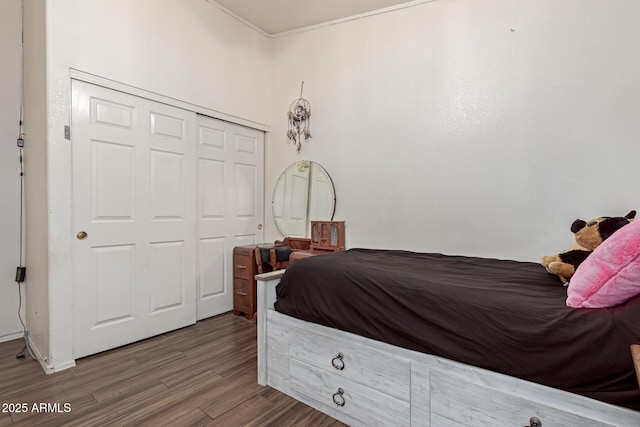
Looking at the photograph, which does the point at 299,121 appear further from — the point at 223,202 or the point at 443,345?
the point at 443,345

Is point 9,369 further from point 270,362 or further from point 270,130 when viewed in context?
point 270,130

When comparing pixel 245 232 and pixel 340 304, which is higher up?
pixel 245 232

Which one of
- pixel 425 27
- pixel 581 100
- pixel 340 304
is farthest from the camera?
pixel 425 27

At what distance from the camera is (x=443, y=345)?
132 cm

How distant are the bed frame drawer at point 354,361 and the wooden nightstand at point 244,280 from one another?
1367 mm

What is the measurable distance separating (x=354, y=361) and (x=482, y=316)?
0.68 m

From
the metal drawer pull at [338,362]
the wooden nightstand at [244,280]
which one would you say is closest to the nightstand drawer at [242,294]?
the wooden nightstand at [244,280]

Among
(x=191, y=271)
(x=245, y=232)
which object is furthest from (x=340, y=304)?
(x=245, y=232)

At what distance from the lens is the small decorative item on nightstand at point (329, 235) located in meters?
2.99

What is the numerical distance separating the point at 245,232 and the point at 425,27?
8.54ft

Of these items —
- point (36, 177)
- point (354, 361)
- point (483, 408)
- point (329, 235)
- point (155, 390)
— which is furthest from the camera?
point (329, 235)

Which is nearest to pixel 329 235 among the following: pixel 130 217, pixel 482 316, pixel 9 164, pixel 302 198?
pixel 302 198

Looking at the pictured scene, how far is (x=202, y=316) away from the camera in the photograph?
308 centimetres

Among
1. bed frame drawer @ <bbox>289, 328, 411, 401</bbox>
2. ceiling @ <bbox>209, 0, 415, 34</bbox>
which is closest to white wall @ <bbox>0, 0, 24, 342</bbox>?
ceiling @ <bbox>209, 0, 415, 34</bbox>
